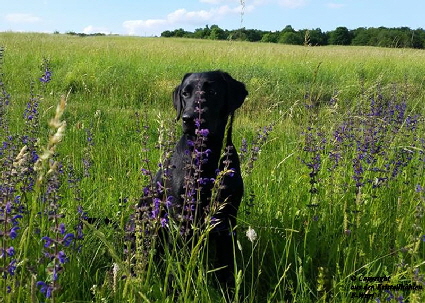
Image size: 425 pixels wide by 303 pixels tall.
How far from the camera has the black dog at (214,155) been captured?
106 inches

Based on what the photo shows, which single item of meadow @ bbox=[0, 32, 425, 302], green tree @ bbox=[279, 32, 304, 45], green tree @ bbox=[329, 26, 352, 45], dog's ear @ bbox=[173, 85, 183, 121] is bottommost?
meadow @ bbox=[0, 32, 425, 302]

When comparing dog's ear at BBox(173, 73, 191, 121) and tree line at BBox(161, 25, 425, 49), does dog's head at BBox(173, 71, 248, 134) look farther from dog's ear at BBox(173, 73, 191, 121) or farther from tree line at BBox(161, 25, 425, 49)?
tree line at BBox(161, 25, 425, 49)

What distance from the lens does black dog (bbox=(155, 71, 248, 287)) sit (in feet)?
8.84

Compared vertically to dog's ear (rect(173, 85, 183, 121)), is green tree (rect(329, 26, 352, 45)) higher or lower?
higher

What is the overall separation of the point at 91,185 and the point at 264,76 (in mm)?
7131

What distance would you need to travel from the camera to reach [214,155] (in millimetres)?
3062

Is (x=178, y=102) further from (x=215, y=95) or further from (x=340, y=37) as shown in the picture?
(x=340, y=37)

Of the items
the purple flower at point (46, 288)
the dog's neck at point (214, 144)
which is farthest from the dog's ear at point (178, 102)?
the purple flower at point (46, 288)

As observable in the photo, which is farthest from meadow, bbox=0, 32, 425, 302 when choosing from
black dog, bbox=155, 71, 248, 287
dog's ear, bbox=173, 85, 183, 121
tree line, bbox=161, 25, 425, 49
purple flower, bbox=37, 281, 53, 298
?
tree line, bbox=161, 25, 425, 49

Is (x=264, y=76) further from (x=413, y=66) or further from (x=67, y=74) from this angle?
(x=413, y=66)

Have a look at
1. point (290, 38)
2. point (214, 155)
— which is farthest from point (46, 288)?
point (290, 38)

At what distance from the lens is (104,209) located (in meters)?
2.86

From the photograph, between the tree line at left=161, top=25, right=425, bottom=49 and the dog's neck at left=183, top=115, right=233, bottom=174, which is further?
the tree line at left=161, top=25, right=425, bottom=49

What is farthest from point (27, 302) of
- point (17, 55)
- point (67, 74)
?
point (17, 55)
